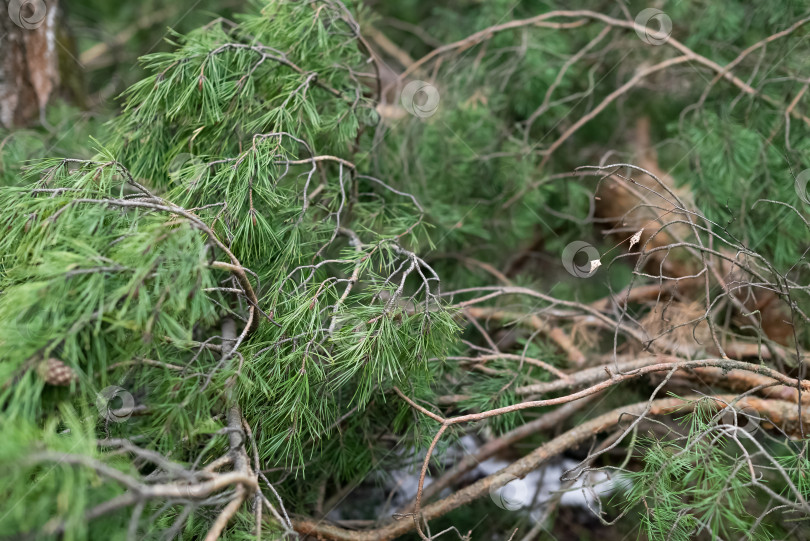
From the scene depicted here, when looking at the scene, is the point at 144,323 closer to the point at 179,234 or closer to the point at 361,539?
the point at 179,234

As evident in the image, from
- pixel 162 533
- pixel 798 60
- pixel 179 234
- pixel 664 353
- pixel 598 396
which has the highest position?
pixel 179 234

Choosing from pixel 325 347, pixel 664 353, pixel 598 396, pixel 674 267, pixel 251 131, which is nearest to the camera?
pixel 325 347

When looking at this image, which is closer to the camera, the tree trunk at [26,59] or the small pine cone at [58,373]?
the small pine cone at [58,373]

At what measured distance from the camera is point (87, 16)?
2.54 m

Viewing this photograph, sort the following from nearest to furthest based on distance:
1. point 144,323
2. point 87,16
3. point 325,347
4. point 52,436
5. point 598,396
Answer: point 52,436
point 144,323
point 325,347
point 598,396
point 87,16

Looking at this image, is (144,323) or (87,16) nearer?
(144,323)

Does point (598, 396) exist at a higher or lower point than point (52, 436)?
lower

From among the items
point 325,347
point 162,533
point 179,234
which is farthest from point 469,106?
point 162,533

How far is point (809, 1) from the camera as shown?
1452 millimetres

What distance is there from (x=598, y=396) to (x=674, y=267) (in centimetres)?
47

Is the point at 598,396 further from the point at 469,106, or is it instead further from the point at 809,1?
the point at 809,1

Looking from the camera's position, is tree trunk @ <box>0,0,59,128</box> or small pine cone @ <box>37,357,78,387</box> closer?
small pine cone @ <box>37,357,78,387</box>

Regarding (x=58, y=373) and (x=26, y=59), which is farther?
(x=26, y=59)

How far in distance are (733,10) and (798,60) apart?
29 cm
